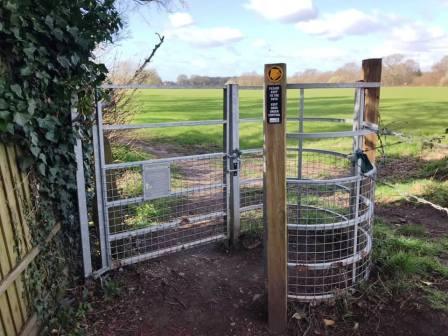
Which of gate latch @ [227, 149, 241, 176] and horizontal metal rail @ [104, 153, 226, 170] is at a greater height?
horizontal metal rail @ [104, 153, 226, 170]

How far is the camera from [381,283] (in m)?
3.41

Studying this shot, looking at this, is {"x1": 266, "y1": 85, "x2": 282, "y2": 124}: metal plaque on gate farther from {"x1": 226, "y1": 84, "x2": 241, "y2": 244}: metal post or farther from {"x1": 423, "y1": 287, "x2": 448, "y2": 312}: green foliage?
{"x1": 423, "y1": 287, "x2": 448, "y2": 312}: green foliage

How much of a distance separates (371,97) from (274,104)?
1465 millimetres

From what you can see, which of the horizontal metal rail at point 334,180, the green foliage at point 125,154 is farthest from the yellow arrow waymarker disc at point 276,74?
the green foliage at point 125,154

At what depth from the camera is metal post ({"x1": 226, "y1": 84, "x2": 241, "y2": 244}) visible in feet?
13.2

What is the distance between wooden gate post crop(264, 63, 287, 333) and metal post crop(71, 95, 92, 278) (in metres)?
1.54

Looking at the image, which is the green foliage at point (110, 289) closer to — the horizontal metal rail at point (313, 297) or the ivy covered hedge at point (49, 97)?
the ivy covered hedge at point (49, 97)

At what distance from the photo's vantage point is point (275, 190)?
2.78 meters

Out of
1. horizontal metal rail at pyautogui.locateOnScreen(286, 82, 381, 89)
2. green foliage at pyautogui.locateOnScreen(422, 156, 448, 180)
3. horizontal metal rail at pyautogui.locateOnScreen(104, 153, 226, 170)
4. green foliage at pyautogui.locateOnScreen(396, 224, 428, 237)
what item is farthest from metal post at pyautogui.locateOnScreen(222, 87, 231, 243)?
green foliage at pyautogui.locateOnScreen(422, 156, 448, 180)

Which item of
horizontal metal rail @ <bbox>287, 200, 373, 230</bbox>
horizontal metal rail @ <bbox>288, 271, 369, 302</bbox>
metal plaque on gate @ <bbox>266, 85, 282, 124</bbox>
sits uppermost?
metal plaque on gate @ <bbox>266, 85, 282, 124</bbox>

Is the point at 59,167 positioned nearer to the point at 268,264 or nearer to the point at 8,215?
the point at 8,215

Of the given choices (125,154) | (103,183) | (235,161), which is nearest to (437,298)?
(235,161)

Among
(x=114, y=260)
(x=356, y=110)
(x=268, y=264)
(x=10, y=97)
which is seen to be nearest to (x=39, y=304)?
(x=114, y=260)

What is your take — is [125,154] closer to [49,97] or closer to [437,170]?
[49,97]
